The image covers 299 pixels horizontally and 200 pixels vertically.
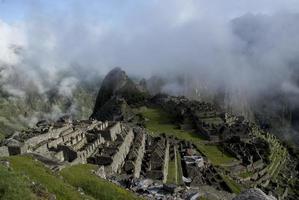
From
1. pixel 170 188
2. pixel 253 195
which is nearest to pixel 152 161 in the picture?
pixel 170 188

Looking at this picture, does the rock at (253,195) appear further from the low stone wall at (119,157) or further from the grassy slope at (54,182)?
the low stone wall at (119,157)

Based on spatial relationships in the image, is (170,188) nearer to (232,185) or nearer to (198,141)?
(232,185)

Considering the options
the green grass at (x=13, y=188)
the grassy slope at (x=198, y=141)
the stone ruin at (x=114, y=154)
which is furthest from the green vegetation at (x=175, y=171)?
the green grass at (x=13, y=188)

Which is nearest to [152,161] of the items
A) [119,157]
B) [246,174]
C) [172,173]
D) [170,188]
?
[172,173]

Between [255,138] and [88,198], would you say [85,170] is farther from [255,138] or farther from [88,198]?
[255,138]

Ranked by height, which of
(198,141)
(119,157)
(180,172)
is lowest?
(180,172)

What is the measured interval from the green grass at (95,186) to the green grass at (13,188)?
14.7 metres

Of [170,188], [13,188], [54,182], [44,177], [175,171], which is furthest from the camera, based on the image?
[175,171]

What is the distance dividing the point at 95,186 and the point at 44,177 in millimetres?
7171

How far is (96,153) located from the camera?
276ft

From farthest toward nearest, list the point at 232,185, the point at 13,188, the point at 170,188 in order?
the point at 232,185 < the point at 170,188 < the point at 13,188

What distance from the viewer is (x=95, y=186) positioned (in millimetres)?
51625

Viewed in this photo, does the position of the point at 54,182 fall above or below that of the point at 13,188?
below

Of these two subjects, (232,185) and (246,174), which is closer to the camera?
(232,185)
